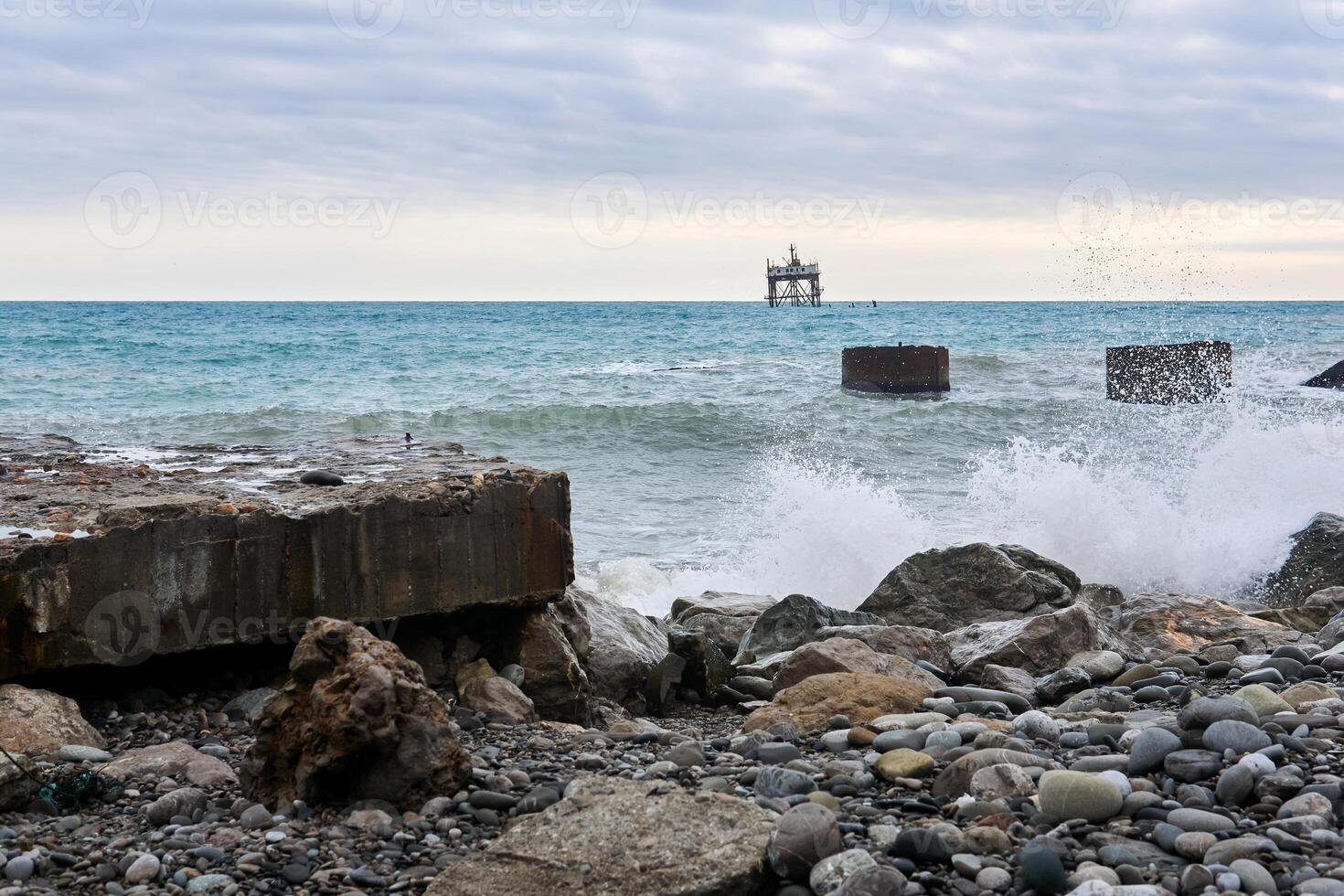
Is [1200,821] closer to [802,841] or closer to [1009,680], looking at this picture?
[802,841]

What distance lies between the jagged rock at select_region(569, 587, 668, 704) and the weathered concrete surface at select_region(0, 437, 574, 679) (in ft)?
1.56

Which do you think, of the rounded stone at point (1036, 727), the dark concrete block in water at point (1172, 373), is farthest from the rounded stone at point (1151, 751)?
the dark concrete block in water at point (1172, 373)

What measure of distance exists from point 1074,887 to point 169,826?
2.12 meters

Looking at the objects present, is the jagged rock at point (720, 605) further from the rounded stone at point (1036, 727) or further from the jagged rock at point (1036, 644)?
the rounded stone at point (1036, 727)

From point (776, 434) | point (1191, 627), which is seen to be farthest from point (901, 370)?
point (1191, 627)

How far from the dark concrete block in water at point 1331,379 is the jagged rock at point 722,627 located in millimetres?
16856

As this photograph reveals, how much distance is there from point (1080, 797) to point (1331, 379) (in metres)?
20.1

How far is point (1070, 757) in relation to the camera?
3.14 meters

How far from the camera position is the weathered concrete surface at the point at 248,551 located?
139 inches

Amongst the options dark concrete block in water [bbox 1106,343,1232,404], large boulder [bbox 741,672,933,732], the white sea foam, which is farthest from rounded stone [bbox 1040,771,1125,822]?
dark concrete block in water [bbox 1106,343,1232,404]

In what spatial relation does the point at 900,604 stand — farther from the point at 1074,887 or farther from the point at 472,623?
the point at 1074,887

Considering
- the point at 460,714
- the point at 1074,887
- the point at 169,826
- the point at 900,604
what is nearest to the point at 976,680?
the point at 900,604

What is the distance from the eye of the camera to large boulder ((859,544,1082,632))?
6484mm

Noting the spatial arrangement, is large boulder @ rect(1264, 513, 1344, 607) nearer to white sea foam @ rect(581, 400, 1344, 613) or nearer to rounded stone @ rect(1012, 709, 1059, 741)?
white sea foam @ rect(581, 400, 1344, 613)
